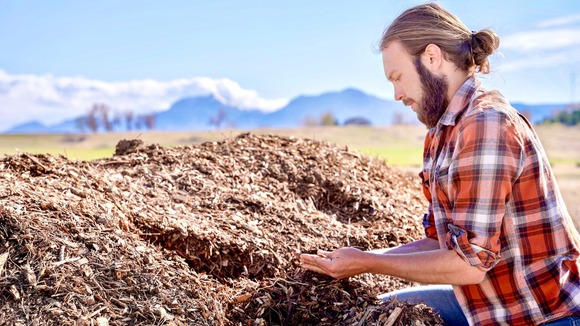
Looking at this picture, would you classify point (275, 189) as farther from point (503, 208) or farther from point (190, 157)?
point (503, 208)

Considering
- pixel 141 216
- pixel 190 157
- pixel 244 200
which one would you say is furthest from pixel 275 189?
pixel 141 216

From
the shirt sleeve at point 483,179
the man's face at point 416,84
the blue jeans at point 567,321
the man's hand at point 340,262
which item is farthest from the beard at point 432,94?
the blue jeans at point 567,321

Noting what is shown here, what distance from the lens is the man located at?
7.38 ft

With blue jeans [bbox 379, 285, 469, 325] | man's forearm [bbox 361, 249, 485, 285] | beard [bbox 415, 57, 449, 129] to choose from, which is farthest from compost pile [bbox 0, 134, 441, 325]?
beard [bbox 415, 57, 449, 129]

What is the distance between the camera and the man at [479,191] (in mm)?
2248

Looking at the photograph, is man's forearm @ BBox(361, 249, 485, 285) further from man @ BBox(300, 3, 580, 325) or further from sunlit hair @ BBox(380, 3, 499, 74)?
sunlit hair @ BBox(380, 3, 499, 74)

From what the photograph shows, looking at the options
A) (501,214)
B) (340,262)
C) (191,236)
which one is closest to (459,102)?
(501,214)

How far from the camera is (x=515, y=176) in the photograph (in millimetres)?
2266

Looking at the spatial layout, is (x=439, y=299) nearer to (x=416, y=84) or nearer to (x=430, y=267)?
(x=430, y=267)

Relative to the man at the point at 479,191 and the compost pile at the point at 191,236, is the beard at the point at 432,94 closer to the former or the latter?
the man at the point at 479,191

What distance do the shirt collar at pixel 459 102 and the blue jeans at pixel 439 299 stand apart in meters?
1.06

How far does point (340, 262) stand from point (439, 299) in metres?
0.66

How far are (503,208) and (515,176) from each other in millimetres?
128

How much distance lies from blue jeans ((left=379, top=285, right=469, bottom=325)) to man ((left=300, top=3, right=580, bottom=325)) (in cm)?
52
